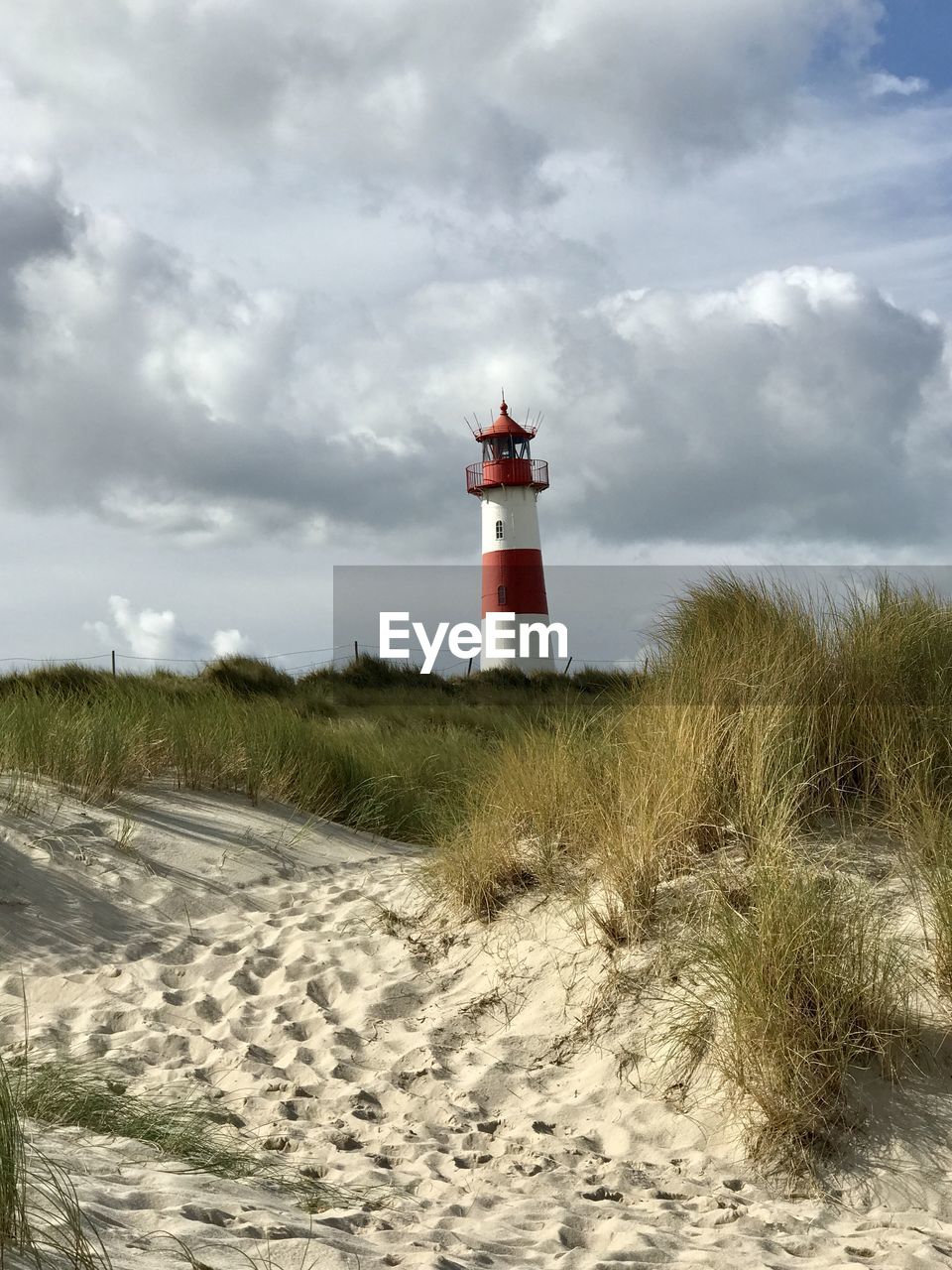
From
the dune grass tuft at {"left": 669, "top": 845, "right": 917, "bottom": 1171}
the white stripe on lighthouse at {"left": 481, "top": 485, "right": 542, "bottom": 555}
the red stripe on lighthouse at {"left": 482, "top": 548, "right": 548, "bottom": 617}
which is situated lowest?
the dune grass tuft at {"left": 669, "top": 845, "right": 917, "bottom": 1171}

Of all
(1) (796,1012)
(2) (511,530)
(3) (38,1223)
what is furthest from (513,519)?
(3) (38,1223)

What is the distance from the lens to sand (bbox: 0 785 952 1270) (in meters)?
3.02

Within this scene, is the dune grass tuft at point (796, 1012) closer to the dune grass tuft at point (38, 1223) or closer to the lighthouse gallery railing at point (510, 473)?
the dune grass tuft at point (38, 1223)

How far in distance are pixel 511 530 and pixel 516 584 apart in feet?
4.32

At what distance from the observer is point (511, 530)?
1004 inches

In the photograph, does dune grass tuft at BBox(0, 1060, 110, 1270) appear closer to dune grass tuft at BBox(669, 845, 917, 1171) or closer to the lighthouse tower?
dune grass tuft at BBox(669, 845, 917, 1171)

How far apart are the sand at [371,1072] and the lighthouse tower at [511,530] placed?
1768 cm

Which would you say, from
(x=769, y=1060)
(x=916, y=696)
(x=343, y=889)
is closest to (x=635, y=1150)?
(x=769, y=1060)

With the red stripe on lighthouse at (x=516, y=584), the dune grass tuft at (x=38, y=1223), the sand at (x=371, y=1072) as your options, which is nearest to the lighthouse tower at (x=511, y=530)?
the red stripe on lighthouse at (x=516, y=584)

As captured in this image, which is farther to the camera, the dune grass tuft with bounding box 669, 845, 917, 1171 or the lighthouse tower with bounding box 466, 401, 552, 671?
the lighthouse tower with bounding box 466, 401, 552, 671

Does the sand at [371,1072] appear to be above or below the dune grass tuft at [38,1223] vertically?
below

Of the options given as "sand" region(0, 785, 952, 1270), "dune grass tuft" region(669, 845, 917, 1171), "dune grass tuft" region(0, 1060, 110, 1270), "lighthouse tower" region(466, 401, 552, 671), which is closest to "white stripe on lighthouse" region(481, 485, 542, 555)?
"lighthouse tower" region(466, 401, 552, 671)

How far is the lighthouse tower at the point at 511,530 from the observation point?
25.1 meters

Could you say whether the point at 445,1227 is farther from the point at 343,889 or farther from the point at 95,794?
the point at 95,794
